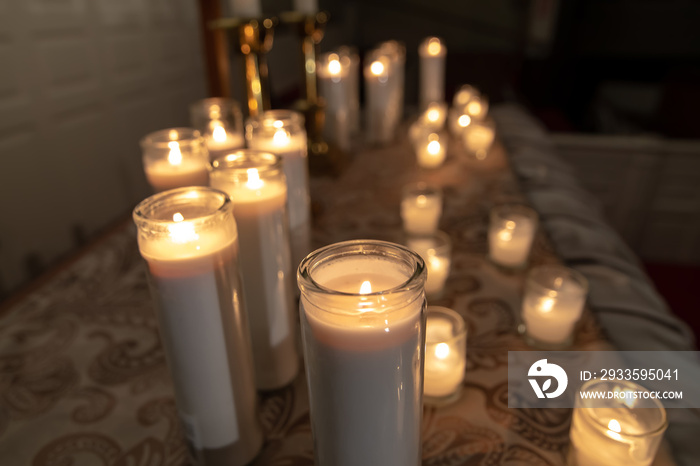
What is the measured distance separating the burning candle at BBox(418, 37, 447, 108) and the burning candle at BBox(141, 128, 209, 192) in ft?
3.63

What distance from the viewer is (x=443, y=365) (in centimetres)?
56

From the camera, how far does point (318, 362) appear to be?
0.38 m

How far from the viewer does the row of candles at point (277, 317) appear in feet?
1.22

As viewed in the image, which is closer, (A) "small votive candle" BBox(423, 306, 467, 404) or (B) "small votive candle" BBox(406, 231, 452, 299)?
(A) "small votive candle" BBox(423, 306, 467, 404)

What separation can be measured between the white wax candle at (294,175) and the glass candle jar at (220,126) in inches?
3.5

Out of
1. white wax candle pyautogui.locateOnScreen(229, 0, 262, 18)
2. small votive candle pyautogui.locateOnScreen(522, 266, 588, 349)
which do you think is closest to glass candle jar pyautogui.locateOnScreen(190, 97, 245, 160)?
white wax candle pyautogui.locateOnScreen(229, 0, 262, 18)

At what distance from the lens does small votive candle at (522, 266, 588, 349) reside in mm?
646

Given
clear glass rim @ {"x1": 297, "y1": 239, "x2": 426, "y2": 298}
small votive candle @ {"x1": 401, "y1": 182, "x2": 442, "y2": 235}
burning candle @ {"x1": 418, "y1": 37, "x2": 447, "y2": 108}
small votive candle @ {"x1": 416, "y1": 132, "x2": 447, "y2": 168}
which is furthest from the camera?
burning candle @ {"x1": 418, "y1": 37, "x2": 447, "y2": 108}

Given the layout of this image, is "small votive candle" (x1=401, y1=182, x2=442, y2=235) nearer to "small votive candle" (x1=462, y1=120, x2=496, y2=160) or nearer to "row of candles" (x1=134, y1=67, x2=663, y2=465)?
"row of candles" (x1=134, y1=67, x2=663, y2=465)

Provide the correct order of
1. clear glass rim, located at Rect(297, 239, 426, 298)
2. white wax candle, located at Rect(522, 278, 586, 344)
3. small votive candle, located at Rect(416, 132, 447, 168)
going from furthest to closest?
small votive candle, located at Rect(416, 132, 447, 168) < white wax candle, located at Rect(522, 278, 586, 344) < clear glass rim, located at Rect(297, 239, 426, 298)

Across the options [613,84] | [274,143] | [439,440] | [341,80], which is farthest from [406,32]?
[439,440]

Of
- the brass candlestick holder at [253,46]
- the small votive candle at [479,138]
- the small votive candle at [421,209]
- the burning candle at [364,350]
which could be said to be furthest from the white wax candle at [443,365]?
the small votive candle at [479,138]

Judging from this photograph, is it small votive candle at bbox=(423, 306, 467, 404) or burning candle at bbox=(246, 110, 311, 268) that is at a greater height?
burning candle at bbox=(246, 110, 311, 268)

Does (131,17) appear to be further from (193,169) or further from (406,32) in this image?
(406,32)
